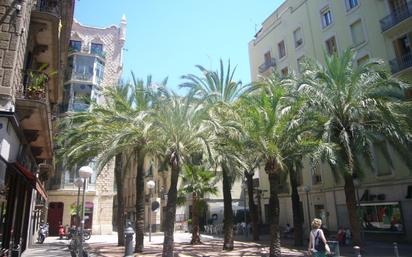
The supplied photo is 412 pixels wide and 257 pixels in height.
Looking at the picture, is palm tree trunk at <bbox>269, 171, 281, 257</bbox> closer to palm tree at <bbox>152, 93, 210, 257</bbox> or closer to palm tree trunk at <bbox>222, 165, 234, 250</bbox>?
palm tree trunk at <bbox>222, 165, 234, 250</bbox>

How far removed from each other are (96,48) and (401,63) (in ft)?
109

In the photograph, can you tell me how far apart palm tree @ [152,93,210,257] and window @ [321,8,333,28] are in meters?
21.6

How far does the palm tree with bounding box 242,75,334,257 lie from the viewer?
15.8 meters

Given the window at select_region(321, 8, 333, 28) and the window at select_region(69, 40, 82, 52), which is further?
the window at select_region(69, 40, 82, 52)

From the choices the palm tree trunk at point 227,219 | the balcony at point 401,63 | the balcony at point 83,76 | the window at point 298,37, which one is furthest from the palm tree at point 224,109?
the balcony at point 83,76

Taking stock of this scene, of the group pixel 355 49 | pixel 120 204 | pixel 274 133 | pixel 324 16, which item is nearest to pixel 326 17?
pixel 324 16

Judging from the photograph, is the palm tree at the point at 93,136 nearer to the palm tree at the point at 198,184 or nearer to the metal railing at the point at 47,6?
the palm tree at the point at 198,184

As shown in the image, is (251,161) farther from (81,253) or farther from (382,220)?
(382,220)

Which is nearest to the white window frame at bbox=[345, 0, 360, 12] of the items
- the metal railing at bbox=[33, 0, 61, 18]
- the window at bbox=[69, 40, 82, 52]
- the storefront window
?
the storefront window

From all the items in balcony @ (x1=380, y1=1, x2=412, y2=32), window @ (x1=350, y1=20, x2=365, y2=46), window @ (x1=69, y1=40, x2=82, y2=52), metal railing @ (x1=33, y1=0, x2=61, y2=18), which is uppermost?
window @ (x1=69, y1=40, x2=82, y2=52)

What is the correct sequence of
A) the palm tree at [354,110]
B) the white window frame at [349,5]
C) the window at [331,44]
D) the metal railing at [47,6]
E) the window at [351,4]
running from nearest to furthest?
1. the metal railing at [47,6]
2. the palm tree at [354,110]
3. the white window frame at [349,5]
4. the window at [351,4]
5. the window at [331,44]

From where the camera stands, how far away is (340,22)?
3100 centimetres

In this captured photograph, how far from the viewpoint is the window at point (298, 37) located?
118 ft

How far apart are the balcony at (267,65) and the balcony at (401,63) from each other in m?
14.8
